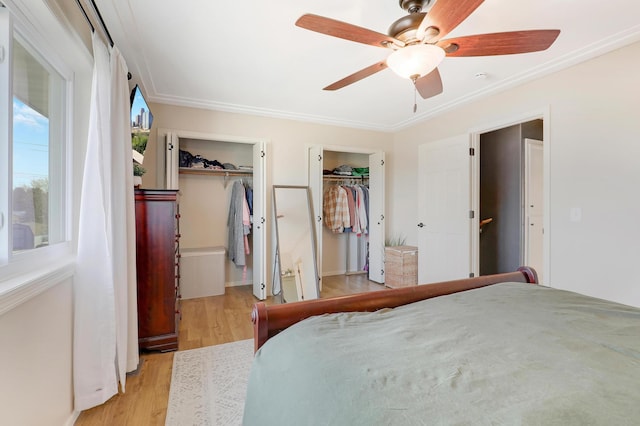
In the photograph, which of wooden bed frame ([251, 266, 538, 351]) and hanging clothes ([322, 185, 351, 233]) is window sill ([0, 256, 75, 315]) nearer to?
wooden bed frame ([251, 266, 538, 351])

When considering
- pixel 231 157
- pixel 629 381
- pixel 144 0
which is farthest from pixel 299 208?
pixel 629 381

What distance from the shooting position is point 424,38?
1.49 meters

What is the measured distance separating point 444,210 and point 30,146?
3.63 metres

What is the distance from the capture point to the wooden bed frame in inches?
42.1

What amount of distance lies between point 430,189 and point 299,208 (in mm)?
1712

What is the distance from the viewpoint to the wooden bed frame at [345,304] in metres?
1.07

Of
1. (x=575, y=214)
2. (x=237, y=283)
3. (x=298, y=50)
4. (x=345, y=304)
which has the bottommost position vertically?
(x=237, y=283)

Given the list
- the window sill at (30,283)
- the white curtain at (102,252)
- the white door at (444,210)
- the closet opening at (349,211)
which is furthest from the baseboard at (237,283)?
the window sill at (30,283)

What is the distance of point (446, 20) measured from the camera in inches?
52.6

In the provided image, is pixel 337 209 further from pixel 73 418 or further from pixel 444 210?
pixel 73 418

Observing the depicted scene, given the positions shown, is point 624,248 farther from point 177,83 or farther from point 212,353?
point 177,83

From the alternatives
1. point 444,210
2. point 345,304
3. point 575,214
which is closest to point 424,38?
point 345,304

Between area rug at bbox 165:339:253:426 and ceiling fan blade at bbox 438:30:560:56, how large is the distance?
233 centimetres

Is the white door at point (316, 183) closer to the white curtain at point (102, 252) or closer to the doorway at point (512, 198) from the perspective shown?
the doorway at point (512, 198)
